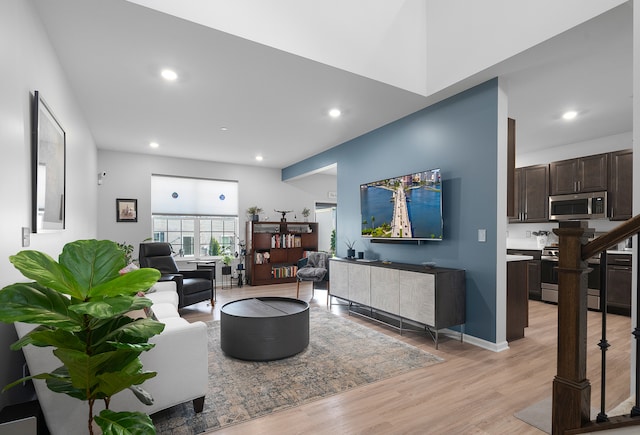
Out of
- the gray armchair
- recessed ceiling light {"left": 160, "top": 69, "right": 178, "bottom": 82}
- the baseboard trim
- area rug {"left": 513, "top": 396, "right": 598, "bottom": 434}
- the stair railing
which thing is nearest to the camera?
the stair railing

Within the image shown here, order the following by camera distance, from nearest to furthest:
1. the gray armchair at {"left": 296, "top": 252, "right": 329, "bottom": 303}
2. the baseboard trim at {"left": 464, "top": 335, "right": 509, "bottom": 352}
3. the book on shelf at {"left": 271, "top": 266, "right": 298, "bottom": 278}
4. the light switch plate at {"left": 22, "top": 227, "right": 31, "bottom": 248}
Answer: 1. the light switch plate at {"left": 22, "top": 227, "right": 31, "bottom": 248}
2. the baseboard trim at {"left": 464, "top": 335, "right": 509, "bottom": 352}
3. the gray armchair at {"left": 296, "top": 252, "right": 329, "bottom": 303}
4. the book on shelf at {"left": 271, "top": 266, "right": 298, "bottom": 278}

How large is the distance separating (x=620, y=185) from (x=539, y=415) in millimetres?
4300

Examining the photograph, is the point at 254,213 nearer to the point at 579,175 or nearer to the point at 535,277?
the point at 535,277

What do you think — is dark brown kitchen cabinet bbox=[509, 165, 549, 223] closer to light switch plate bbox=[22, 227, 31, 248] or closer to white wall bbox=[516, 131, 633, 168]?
white wall bbox=[516, 131, 633, 168]

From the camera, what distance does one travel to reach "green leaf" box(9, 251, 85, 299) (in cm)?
108

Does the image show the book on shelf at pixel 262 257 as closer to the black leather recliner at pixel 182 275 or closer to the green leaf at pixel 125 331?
the black leather recliner at pixel 182 275

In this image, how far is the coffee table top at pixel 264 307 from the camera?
124 inches

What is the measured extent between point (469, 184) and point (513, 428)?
224cm

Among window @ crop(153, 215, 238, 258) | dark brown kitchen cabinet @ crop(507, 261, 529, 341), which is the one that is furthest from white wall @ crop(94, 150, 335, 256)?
dark brown kitchen cabinet @ crop(507, 261, 529, 341)

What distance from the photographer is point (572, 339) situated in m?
1.55

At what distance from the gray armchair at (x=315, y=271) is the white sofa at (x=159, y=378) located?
318cm

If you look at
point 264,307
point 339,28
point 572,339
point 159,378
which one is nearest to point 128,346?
point 159,378

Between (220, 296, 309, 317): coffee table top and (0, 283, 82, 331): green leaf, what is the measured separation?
195 cm

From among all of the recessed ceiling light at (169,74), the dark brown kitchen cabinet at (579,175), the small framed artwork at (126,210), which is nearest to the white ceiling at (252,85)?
the recessed ceiling light at (169,74)
